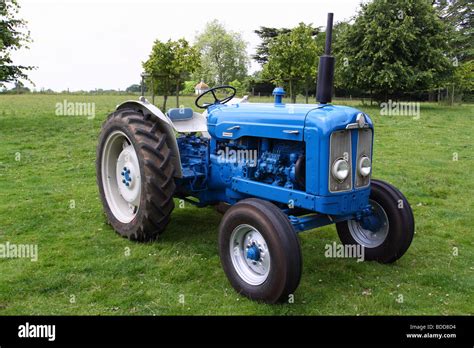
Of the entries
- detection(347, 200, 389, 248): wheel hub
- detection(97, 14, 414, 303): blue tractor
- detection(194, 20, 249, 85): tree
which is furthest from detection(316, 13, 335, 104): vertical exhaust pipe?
detection(194, 20, 249, 85): tree

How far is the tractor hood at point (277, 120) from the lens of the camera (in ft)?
12.6

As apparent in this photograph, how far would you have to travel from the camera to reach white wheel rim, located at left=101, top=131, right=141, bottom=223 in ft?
16.9

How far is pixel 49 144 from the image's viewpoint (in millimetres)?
11352

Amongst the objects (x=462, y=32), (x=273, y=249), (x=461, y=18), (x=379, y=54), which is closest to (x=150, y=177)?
(x=273, y=249)

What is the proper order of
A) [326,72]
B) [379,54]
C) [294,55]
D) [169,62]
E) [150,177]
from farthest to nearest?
[379,54], [294,55], [169,62], [150,177], [326,72]

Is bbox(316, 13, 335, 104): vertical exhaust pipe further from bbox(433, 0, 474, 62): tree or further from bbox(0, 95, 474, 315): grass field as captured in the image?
bbox(433, 0, 474, 62): tree

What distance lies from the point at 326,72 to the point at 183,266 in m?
2.33

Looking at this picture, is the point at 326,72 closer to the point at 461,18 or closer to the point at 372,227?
the point at 372,227

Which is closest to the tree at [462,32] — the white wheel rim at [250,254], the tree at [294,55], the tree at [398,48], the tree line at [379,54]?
the tree line at [379,54]

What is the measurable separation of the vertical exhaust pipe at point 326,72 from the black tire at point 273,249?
1.16 meters

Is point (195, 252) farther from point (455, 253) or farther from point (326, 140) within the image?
point (455, 253)

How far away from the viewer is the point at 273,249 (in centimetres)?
356
